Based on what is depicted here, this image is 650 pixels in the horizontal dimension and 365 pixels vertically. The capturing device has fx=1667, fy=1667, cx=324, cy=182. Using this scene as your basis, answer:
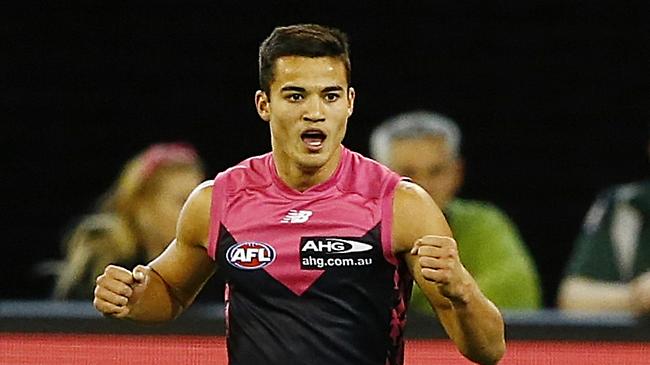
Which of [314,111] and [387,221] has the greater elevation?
[314,111]

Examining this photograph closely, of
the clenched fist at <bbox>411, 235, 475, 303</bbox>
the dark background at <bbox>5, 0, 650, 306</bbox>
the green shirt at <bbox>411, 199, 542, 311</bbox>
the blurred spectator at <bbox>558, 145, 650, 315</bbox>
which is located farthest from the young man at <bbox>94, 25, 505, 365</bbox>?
the dark background at <bbox>5, 0, 650, 306</bbox>

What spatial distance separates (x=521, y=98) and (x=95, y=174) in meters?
1.74

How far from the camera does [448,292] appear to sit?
9.87 ft

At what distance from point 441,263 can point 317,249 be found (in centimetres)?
33

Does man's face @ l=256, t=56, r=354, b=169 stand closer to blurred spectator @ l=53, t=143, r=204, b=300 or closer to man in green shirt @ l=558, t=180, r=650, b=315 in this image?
man in green shirt @ l=558, t=180, r=650, b=315

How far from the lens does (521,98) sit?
6688mm

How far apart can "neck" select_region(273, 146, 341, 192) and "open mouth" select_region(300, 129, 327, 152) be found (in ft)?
0.22

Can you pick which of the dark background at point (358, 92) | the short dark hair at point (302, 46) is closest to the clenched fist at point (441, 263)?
the short dark hair at point (302, 46)

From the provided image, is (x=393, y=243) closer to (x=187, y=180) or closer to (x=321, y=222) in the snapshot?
(x=321, y=222)

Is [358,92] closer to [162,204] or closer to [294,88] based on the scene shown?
[162,204]

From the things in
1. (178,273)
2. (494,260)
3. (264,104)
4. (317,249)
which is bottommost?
(494,260)

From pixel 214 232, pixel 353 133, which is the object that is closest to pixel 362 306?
pixel 214 232

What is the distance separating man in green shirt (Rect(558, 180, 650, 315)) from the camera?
14.5 feet

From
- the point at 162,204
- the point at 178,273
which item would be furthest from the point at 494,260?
the point at 178,273
